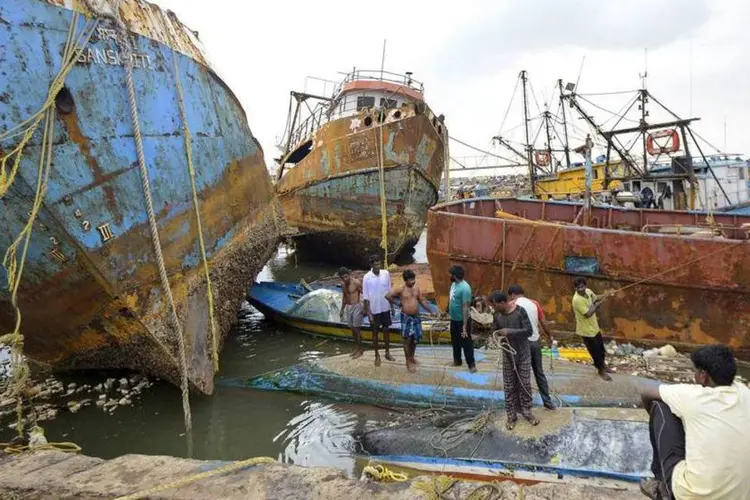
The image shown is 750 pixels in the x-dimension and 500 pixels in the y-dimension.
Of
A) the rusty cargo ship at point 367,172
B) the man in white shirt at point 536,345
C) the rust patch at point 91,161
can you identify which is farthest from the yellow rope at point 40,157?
the rusty cargo ship at point 367,172

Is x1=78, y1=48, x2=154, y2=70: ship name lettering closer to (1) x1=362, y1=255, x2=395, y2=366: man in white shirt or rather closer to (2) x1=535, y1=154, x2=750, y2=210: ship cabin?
(1) x1=362, y1=255, x2=395, y2=366: man in white shirt

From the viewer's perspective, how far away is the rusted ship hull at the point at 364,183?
15727mm

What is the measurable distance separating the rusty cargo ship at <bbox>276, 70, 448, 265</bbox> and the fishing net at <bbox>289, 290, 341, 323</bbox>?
5.01m

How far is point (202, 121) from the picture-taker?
7.54 meters

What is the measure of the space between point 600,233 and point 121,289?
729 cm

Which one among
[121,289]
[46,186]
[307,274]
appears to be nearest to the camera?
[46,186]

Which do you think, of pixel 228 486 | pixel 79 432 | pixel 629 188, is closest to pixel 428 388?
pixel 228 486

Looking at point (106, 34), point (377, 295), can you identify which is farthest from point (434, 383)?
point (106, 34)

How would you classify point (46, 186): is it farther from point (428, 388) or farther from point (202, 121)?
point (428, 388)

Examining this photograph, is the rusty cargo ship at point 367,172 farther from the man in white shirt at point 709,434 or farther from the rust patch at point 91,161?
the man in white shirt at point 709,434

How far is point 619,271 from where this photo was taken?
27.4 feet

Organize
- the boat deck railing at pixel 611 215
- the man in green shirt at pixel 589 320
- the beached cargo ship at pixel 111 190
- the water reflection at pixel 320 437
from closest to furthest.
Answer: the beached cargo ship at pixel 111 190 < the water reflection at pixel 320 437 < the man in green shirt at pixel 589 320 < the boat deck railing at pixel 611 215

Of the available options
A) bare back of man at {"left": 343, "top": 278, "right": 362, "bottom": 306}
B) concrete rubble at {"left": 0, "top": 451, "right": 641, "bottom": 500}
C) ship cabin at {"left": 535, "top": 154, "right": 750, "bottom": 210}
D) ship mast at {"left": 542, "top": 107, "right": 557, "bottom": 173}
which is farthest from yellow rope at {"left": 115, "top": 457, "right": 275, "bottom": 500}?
ship mast at {"left": 542, "top": 107, "right": 557, "bottom": 173}

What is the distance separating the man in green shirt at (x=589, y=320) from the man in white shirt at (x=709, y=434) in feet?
11.7
